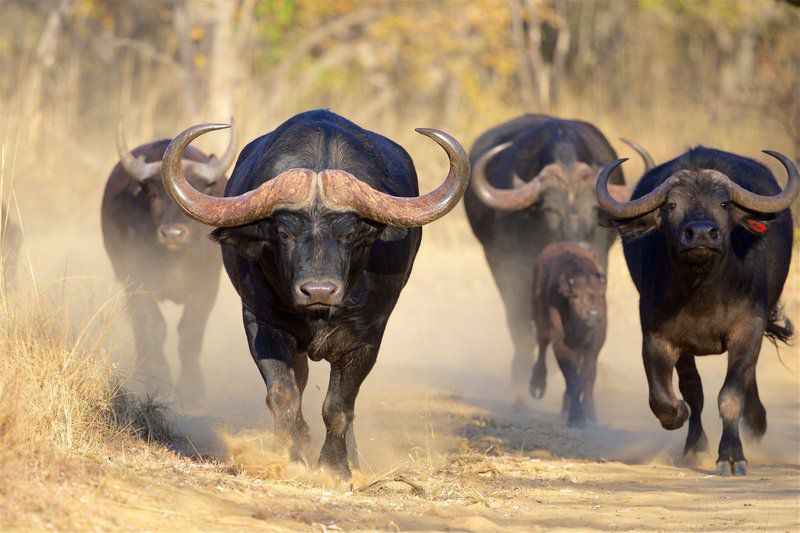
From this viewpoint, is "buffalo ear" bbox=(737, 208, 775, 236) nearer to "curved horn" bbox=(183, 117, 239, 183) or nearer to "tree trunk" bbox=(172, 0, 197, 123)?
"curved horn" bbox=(183, 117, 239, 183)

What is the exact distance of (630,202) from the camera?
7848mm

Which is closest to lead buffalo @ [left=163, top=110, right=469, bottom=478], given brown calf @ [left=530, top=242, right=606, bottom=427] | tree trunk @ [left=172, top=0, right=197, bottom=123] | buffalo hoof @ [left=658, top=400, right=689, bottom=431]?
buffalo hoof @ [left=658, top=400, right=689, bottom=431]

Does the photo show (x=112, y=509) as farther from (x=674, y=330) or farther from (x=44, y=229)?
(x=44, y=229)

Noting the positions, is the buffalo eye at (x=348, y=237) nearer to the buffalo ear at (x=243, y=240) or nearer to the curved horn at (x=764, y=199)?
the buffalo ear at (x=243, y=240)

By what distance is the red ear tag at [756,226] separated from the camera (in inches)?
304

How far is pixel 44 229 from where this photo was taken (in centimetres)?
1612

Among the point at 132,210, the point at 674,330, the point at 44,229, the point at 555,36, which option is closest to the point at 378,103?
the point at 555,36

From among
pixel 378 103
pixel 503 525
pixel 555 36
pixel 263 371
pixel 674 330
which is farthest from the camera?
pixel 555 36

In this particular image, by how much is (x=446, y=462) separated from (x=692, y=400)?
1722mm

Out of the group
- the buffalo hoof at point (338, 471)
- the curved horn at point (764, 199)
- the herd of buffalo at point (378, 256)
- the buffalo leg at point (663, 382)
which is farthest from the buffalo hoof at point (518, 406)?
the buffalo hoof at point (338, 471)

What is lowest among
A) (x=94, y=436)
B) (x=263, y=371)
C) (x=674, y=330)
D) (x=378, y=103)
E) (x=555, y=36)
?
(x=94, y=436)

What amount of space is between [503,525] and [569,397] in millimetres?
4296

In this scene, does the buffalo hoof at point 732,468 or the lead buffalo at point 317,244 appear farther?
the buffalo hoof at point 732,468

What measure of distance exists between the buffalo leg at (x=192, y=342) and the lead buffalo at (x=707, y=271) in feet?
12.9
